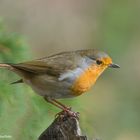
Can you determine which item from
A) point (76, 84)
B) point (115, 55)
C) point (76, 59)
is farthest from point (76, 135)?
point (115, 55)

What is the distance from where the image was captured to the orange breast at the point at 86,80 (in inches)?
194

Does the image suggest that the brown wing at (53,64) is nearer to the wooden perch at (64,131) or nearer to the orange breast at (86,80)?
the orange breast at (86,80)

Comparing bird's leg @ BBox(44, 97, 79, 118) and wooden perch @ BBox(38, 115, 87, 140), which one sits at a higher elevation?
wooden perch @ BBox(38, 115, 87, 140)

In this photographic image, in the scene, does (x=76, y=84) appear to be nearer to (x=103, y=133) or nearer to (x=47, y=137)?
(x=47, y=137)

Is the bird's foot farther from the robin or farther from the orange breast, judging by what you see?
the orange breast

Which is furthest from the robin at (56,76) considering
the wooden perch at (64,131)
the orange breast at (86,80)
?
the wooden perch at (64,131)

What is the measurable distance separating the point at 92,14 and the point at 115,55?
4.82 feet

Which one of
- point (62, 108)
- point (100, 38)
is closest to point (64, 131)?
point (62, 108)

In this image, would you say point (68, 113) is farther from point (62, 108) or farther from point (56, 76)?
point (56, 76)

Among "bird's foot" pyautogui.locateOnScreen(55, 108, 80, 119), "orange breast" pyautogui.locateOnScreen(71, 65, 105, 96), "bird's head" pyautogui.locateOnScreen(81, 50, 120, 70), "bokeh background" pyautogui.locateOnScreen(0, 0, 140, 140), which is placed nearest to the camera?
"bird's foot" pyautogui.locateOnScreen(55, 108, 80, 119)

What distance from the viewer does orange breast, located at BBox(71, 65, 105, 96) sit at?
493cm

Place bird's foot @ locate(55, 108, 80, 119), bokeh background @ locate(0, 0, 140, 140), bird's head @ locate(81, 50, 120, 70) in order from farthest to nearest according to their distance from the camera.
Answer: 1. bokeh background @ locate(0, 0, 140, 140)
2. bird's head @ locate(81, 50, 120, 70)
3. bird's foot @ locate(55, 108, 80, 119)

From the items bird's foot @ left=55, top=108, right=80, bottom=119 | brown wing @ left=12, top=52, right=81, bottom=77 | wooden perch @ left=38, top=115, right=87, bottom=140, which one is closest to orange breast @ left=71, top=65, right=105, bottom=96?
brown wing @ left=12, top=52, right=81, bottom=77

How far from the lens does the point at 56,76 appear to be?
200 inches
